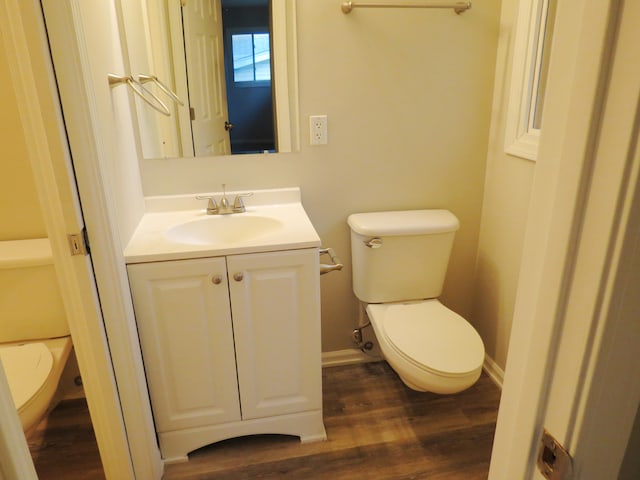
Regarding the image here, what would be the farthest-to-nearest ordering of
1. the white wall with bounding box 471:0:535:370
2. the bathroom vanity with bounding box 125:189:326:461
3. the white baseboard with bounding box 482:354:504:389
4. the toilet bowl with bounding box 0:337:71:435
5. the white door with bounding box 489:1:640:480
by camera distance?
the white baseboard with bounding box 482:354:504:389
the white wall with bounding box 471:0:535:370
the bathroom vanity with bounding box 125:189:326:461
the toilet bowl with bounding box 0:337:71:435
the white door with bounding box 489:1:640:480

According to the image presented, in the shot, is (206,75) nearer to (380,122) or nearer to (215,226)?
(215,226)

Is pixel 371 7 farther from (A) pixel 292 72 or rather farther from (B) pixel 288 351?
(B) pixel 288 351

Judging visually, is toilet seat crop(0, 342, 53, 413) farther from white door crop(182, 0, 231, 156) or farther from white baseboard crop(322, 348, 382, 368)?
white baseboard crop(322, 348, 382, 368)

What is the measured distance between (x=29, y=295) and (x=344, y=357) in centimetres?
137

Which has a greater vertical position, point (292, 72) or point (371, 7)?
point (371, 7)

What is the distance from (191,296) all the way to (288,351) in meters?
0.40

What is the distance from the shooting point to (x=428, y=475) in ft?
5.21

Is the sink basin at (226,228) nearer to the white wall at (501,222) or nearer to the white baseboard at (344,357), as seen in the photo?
the white baseboard at (344,357)

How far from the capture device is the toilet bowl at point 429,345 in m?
1.51

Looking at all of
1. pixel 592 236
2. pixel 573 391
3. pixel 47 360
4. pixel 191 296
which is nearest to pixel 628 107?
pixel 592 236

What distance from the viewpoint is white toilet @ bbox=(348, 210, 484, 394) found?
1591mm

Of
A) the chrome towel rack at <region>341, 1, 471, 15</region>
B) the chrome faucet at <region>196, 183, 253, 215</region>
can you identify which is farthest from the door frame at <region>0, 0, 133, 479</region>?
the chrome towel rack at <region>341, 1, 471, 15</region>

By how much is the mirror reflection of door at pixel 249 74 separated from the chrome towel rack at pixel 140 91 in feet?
0.88

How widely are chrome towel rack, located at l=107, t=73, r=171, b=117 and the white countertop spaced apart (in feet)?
1.17
